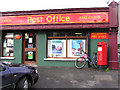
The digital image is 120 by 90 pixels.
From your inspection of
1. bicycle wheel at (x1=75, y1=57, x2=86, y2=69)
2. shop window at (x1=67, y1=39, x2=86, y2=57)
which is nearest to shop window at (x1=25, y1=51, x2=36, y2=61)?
shop window at (x1=67, y1=39, x2=86, y2=57)

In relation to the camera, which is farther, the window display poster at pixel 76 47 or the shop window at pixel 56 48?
the shop window at pixel 56 48

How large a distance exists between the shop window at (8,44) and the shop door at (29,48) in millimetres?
1184

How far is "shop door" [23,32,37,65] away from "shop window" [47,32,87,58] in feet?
4.02

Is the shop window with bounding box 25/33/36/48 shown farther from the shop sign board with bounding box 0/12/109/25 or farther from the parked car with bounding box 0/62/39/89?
the parked car with bounding box 0/62/39/89

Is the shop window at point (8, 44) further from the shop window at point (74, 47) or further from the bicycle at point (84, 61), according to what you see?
the bicycle at point (84, 61)

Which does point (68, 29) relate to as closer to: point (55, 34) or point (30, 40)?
point (55, 34)

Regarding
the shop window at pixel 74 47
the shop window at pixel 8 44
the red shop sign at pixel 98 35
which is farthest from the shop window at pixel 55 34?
the shop window at pixel 8 44

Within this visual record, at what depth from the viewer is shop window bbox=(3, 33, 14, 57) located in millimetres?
9250

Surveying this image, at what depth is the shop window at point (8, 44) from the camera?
9.25 meters

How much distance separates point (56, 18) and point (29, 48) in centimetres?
324

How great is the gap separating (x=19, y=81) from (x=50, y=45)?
518cm

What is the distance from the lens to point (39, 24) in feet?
27.6

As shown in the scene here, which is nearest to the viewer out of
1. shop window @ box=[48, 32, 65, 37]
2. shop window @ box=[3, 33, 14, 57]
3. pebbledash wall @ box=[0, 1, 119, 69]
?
pebbledash wall @ box=[0, 1, 119, 69]

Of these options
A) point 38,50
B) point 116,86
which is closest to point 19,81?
point 116,86
